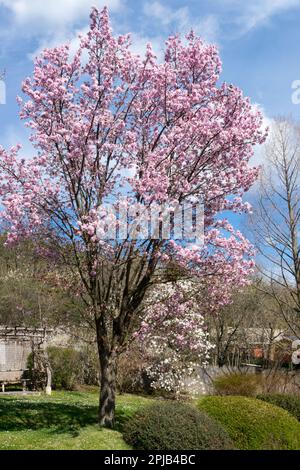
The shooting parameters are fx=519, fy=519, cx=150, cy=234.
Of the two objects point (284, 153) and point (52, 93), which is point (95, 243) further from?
point (284, 153)

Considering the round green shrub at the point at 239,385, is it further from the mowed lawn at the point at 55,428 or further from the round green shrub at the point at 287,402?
the mowed lawn at the point at 55,428

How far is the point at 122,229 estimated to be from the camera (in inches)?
362

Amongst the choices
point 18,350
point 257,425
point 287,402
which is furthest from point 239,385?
point 18,350

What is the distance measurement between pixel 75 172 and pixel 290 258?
809 cm

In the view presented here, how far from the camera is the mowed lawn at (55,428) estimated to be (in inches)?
334

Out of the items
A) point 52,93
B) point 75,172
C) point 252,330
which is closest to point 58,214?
point 75,172

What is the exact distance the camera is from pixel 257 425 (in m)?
9.12

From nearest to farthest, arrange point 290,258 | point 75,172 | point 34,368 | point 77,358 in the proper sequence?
1. point 75,172
2. point 290,258
3. point 34,368
4. point 77,358

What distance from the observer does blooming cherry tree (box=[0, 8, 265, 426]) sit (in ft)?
31.8

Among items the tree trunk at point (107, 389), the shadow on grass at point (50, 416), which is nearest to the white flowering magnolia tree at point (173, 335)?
the tree trunk at point (107, 389)

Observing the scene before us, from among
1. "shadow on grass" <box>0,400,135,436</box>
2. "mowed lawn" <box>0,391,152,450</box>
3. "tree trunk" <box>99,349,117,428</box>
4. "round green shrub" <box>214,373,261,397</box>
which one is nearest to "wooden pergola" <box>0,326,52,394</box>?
"shadow on grass" <box>0,400,135,436</box>

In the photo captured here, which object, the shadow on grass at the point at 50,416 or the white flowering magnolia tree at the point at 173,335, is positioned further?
the white flowering magnolia tree at the point at 173,335

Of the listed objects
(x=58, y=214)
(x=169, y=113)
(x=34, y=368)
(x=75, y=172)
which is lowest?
(x=34, y=368)

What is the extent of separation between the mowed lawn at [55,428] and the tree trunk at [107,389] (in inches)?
8.3
